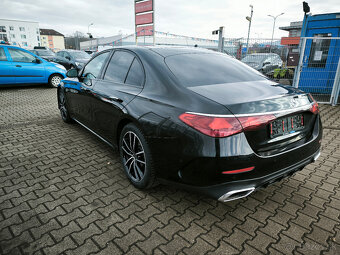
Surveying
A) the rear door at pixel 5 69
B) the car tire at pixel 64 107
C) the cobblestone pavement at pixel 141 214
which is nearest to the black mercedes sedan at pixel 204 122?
the cobblestone pavement at pixel 141 214

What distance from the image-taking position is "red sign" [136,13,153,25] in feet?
57.2

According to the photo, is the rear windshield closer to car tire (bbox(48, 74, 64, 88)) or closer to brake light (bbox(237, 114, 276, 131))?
brake light (bbox(237, 114, 276, 131))

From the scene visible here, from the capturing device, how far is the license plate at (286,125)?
2039 millimetres

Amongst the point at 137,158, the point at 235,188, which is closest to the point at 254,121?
the point at 235,188

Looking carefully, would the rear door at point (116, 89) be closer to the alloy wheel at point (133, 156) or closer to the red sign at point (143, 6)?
the alloy wheel at point (133, 156)

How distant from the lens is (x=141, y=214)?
2.40 metres

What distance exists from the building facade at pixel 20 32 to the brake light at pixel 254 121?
9677 centimetres

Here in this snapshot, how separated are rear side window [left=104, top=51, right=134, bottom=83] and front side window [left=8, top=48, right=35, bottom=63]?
303 inches

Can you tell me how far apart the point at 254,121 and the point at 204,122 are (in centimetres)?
39

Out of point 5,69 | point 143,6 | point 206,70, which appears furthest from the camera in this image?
point 143,6

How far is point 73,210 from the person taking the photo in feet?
8.03

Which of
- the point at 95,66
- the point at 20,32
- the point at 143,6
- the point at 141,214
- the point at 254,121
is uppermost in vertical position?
the point at 20,32

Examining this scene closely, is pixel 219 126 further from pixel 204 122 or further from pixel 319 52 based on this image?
pixel 319 52

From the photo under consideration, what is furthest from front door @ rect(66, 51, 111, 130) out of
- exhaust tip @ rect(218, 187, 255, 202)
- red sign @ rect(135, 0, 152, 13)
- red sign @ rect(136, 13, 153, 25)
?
red sign @ rect(135, 0, 152, 13)
